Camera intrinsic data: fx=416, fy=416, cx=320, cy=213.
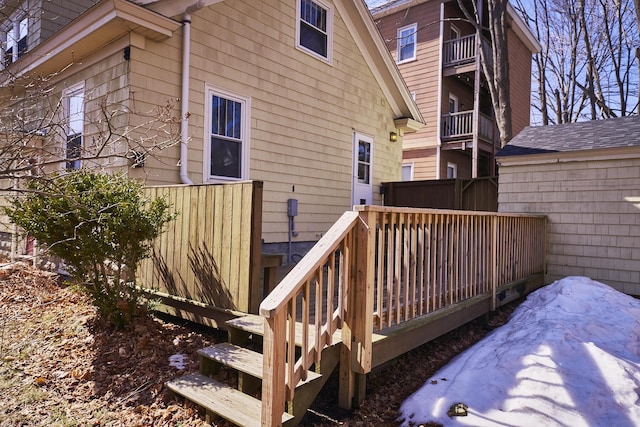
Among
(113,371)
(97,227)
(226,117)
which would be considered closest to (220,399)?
(113,371)

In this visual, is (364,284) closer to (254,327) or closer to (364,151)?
(254,327)

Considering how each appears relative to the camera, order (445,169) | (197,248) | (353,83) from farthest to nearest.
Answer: (445,169) < (353,83) < (197,248)

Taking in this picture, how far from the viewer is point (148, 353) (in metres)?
3.62

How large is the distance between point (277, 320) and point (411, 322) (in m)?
1.61

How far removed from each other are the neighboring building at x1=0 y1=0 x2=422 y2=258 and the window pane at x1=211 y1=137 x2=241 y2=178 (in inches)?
0.8

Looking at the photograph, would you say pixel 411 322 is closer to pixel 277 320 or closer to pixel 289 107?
pixel 277 320

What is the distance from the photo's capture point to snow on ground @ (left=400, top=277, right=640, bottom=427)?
113 inches

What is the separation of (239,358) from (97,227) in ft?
6.22

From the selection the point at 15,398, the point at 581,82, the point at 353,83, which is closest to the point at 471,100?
the point at 581,82

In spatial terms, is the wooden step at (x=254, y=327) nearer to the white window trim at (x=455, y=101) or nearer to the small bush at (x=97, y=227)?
the small bush at (x=97, y=227)

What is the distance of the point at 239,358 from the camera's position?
10.1 ft

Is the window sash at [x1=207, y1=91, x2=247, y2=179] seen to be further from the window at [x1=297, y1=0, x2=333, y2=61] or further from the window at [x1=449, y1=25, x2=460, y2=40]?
the window at [x1=449, y1=25, x2=460, y2=40]

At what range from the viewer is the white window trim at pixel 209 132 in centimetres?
631

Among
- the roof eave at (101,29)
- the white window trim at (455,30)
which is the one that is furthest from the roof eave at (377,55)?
the white window trim at (455,30)
